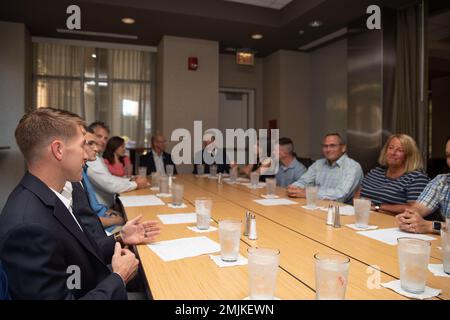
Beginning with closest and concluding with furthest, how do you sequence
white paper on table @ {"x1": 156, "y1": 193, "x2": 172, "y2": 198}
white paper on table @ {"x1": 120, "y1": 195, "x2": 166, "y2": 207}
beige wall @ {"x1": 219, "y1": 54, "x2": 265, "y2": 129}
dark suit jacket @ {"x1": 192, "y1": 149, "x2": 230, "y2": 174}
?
white paper on table @ {"x1": 120, "y1": 195, "x2": 166, "y2": 207} → white paper on table @ {"x1": 156, "y1": 193, "x2": 172, "y2": 198} → dark suit jacket @ {"x1": 192, "y1": 149, "x2": 230, "y2": 174} → beige wall @ {"x1": 219, "y1": 54, "x2": 265, "y2": 129}

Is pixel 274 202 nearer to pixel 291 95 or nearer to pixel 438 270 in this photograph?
pixel 438 270

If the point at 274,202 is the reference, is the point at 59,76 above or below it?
above

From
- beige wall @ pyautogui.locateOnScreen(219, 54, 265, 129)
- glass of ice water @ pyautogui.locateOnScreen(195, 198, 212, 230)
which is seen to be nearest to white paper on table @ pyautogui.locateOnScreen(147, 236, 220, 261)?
glass of ice water @ pyautogui.locateOnScreen(195, 198, 212, 230)

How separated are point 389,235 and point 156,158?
395 centimetres

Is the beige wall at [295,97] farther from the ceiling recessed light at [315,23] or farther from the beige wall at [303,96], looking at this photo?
the ceiling recessed light at [315,23]

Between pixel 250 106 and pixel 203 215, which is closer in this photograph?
pixel 203 215

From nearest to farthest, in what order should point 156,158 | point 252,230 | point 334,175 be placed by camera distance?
point 252,230 → point 334,175 → point 156,158

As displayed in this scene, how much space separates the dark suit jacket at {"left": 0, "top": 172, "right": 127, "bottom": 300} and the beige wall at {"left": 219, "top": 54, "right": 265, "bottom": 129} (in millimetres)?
5971

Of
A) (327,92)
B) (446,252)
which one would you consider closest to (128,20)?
(327,92)

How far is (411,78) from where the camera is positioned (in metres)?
4.39

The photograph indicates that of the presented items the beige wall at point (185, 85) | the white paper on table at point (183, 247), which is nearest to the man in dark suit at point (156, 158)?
the beige wall at point (185, 85)

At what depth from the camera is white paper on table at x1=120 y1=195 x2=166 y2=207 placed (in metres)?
2.44

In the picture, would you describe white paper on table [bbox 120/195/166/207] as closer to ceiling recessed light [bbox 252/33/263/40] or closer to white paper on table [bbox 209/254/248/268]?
white paper on table [bbox 209/254/248/268]

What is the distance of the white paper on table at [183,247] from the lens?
1355mm
